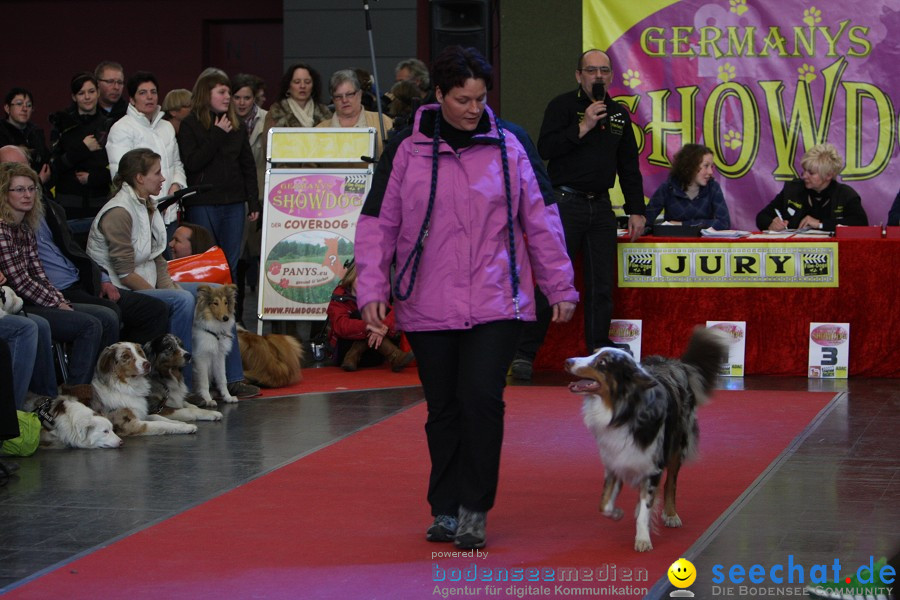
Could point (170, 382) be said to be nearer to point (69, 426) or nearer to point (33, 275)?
point (69, 426)

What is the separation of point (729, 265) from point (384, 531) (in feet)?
13.7

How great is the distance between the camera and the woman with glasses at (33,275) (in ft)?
20.2

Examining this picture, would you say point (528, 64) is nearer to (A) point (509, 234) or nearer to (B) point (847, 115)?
(B) point (847, 115)

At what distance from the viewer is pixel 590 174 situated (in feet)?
25.3

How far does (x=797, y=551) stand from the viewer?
4.11 metres

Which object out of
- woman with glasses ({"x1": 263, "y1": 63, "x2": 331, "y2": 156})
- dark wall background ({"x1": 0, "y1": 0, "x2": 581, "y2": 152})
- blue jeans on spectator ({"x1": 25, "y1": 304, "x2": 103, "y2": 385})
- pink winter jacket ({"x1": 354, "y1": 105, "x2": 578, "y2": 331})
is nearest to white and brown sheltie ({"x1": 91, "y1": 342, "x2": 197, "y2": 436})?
blue jeans on spectator ({"x1": 25, "y1": 304, "x2": 103, "y2": 385})

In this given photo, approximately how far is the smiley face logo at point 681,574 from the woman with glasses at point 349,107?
5.75 meters

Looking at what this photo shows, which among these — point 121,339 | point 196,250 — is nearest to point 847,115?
point 196,250

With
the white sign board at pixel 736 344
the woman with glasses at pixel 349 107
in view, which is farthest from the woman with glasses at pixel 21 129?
the white sign board at pixel 736 344

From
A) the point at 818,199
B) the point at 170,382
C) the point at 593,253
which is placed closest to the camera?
the point at 170,382

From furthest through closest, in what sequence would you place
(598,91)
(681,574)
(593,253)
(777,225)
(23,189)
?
(777,225) → (593,253) → (598,91) → (23,189) → (681,574)

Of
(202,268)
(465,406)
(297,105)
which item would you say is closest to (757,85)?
(297,105)

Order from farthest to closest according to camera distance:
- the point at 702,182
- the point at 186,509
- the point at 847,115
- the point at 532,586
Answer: the point at 847,115, the point at 702,182, the point at 186,509, the point at 532,586

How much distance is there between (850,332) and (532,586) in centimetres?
467
